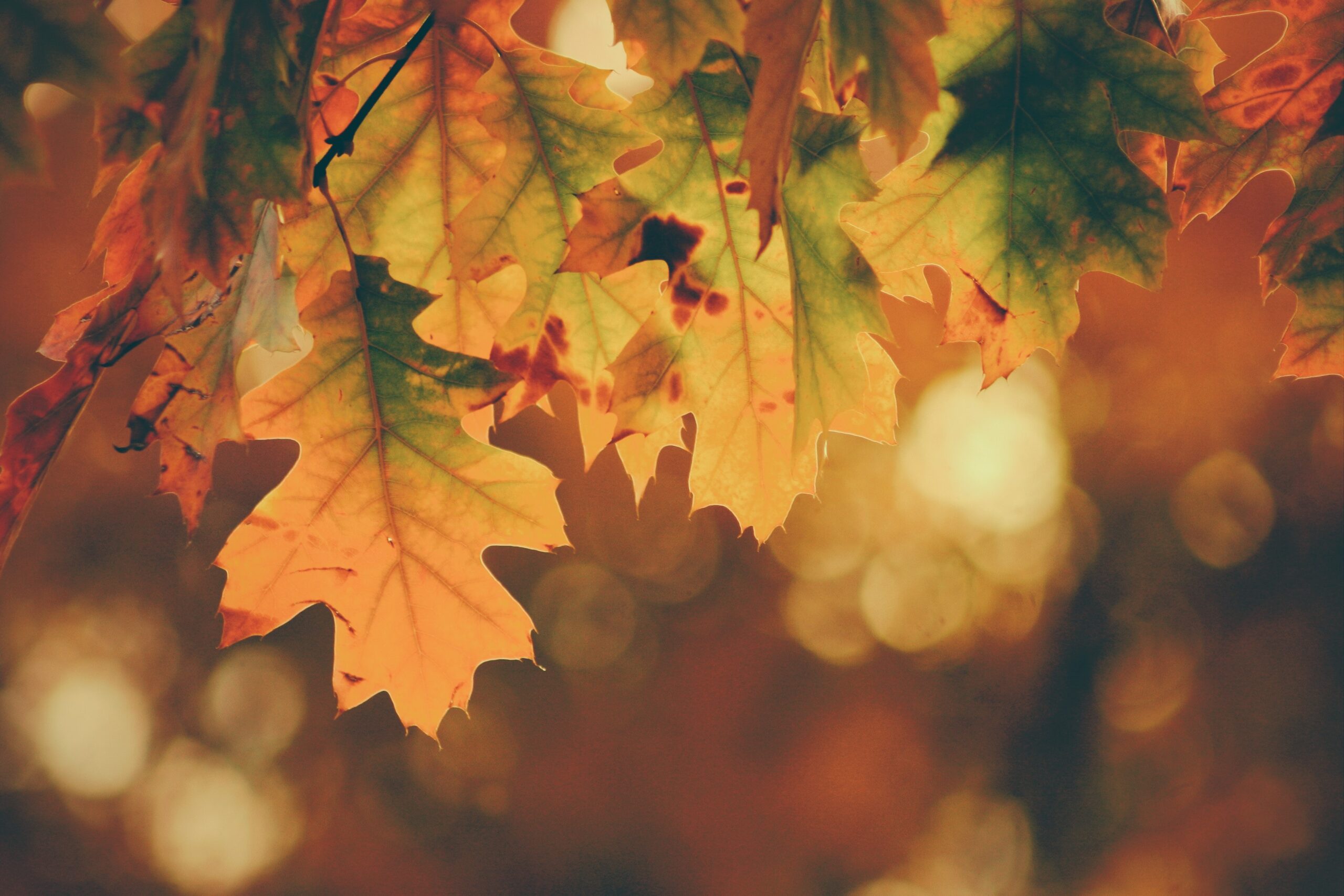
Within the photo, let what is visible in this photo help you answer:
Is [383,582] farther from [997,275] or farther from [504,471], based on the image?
[997,275]

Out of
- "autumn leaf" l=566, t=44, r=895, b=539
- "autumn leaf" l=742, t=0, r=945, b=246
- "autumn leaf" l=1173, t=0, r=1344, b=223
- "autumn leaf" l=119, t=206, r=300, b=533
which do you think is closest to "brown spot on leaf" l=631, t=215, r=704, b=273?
"autumn leaf" l=566, t=44, r=895, b=539

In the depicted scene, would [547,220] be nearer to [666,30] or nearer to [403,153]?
[403,153]

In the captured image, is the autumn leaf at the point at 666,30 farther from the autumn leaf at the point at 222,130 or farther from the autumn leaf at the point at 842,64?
the autumn leaf at the point at 222,130

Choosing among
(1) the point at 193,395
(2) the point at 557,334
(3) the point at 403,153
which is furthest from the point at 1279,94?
(1) the point at 193,395

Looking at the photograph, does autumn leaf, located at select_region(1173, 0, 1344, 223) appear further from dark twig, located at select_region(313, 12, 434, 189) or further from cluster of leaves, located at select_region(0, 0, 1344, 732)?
dark twig, located at select_region(313, 12, 434, 189)

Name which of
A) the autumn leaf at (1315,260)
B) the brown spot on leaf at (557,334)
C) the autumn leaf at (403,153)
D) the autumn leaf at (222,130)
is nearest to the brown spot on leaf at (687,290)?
the brown spot on leaf at (557,334)

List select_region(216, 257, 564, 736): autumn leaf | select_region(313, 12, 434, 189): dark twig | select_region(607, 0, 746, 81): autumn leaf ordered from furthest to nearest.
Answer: select_region(216, 257, 564, 736): autumn leaf → select_region(313, 12, 434, 189): dark twig → select_region(607, 0, 746, 81): autumn leaf
